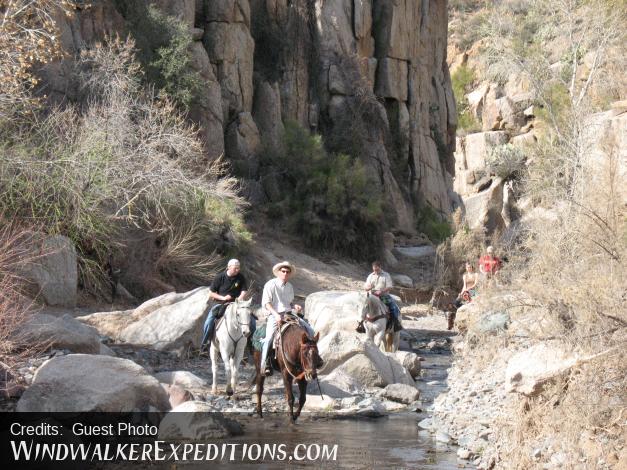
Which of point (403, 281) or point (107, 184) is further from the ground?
point (107, 184)

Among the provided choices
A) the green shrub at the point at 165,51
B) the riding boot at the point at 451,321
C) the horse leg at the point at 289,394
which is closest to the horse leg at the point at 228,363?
the horse leg at the point at 289,394

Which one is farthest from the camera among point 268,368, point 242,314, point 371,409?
point 242,314

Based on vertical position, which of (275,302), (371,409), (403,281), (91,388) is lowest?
(403,281)

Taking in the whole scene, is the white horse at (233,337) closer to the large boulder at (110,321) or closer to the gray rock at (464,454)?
the large boulder at (110,321)

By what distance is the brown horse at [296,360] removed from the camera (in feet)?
40.7

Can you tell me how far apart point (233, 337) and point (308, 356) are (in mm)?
2770

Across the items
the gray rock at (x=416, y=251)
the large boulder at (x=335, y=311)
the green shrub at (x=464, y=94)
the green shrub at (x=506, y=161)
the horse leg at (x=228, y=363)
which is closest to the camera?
the horse leg at (x=228, y=363)

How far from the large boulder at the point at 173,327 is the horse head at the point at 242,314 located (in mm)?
3484

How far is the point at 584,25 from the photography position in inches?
1270

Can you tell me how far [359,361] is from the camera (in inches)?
632

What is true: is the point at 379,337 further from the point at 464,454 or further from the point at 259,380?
the point at 464,454

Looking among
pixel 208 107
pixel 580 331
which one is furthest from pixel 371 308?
pixel 208 107

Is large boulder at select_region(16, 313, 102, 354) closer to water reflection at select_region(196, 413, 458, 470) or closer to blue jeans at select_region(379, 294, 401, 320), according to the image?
water reflection at select_region(196, 413, 458, 470)

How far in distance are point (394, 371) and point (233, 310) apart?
3.59 m
